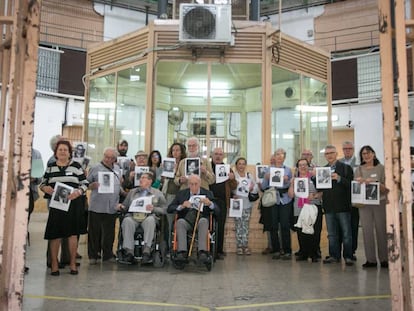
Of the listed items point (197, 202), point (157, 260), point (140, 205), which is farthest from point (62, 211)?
point (197, 202)

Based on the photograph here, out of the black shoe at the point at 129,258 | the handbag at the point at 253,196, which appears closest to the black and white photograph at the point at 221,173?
the handbag at the point at 253,196

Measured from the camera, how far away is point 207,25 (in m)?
6.89

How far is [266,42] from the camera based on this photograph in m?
7.20

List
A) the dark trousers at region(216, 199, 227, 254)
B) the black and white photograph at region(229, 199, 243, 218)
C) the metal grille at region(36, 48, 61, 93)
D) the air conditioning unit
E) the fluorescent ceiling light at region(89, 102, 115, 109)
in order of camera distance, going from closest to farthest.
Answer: the dark trousers at region(216, 199, 227, 254)
the black and white photograph at region(229, 199, 243, 218)
the air conditioning unit
the fluorescent ceiling light at region(89, 102, 115, 109)
the metal grille at region(36, 48, 61, 93)

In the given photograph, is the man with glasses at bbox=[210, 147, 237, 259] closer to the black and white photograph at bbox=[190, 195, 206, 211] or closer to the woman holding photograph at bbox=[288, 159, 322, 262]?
the black and white photograph at bbox=[190, 195, 206, 211]

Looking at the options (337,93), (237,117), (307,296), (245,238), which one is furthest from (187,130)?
(337,93)

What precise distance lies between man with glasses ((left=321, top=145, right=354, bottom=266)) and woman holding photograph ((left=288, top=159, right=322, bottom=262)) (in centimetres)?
15

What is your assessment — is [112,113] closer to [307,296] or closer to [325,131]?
[325,131]

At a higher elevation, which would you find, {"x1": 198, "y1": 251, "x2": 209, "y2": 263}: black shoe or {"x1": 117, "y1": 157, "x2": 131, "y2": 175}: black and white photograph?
{"x1": 117, "y1": 157, "x2": 131, "y2": 175}: black and white photograph

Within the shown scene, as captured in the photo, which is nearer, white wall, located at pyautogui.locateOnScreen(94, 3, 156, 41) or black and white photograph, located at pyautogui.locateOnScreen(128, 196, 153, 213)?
black and white photograph, located at pyautogui.locateOnScreen(128, 196, 153, 213)

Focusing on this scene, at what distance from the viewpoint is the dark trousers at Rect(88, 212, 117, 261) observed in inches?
207

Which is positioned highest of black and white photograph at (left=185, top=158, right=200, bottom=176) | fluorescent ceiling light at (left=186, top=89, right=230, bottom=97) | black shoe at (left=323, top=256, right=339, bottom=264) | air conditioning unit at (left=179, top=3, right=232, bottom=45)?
air conditioning unit at (left=179, top=3, right=232, bottom=45)

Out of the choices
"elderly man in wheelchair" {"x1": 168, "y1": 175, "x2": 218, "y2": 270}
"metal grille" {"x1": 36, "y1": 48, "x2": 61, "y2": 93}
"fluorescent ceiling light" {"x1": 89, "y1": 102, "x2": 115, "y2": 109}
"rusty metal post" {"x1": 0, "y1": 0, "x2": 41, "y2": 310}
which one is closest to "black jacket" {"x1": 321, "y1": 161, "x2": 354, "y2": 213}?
"elderly man in wheelchair" {"x1": 168, "y1": 175, "x2": 218, "y2": 270}

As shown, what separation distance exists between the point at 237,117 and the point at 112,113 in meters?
2.42
